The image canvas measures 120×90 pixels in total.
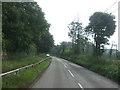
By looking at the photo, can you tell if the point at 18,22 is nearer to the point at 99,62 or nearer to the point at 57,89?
the point at 99,62

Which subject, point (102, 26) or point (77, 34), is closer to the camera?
point (102, 26)

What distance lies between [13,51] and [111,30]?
58.6 ft

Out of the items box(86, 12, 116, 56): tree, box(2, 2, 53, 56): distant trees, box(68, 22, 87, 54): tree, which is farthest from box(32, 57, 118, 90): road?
box(68, 22, 87, 54): tree

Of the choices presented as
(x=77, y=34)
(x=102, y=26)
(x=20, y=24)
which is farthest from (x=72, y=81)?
(x=77, y=34)

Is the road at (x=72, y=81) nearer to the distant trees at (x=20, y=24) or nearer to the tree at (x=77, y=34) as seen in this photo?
the distant trees at (x=20, y=24)

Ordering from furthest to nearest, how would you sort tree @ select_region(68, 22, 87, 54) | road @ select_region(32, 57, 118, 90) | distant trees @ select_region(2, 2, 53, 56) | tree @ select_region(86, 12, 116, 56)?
1. tree @ select_region(68, 22, 87, 54)
2. tree @ select_region(86, 12, 116, 56)
3. distant trees @ select_region(2, 2, 53, 56)
4. road @ select_region(32, 57, 118, 90)

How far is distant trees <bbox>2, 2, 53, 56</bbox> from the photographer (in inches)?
1264

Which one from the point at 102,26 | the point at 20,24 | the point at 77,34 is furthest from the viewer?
the point at 77,34

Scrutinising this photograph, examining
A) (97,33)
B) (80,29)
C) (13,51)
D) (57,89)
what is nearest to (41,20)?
(13,51)

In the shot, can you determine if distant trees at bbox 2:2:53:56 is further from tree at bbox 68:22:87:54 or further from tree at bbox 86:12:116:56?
tree at bbox 68:22:87:54

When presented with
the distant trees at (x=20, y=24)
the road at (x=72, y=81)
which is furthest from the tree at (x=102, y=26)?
the road at (x=72, y=81)

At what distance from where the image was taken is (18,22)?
109 ft

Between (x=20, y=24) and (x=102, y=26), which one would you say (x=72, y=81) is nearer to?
(x=20, y=24)

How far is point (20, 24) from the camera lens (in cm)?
3319
